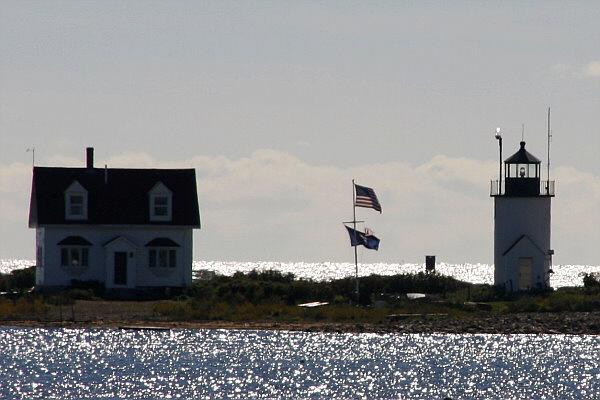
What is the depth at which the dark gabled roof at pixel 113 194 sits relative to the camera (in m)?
59.3

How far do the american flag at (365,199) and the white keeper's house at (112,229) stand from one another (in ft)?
27.3

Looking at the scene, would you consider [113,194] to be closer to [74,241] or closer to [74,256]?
[74,241]

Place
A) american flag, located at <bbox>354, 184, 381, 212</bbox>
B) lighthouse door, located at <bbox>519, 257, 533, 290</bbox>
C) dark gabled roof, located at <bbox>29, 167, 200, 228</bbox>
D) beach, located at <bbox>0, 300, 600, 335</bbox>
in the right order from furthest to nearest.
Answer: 1. lighthouse door, located at <bbox>519, 257, 533, 290</bbox>
2. dark gabled roof, located at <bbox>29, 167, 200, 228</bbox>
3. american flag, located at <bbox>354, 184, 381, 212</bbox>
4. beach, located at <bbox>0, 300, 600, 335</bbox>

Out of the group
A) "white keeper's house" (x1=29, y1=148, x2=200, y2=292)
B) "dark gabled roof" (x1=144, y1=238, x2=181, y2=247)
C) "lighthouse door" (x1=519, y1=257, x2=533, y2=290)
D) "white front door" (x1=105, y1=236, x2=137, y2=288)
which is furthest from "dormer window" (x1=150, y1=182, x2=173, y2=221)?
"lighthouse door" (x1=519, y1=257, x2=533, y2=290)

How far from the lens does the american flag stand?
54.5m

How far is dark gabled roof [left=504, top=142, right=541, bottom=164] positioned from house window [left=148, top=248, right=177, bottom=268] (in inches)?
567

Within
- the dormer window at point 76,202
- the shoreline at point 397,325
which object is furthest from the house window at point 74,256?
the shoreline at point 397,325

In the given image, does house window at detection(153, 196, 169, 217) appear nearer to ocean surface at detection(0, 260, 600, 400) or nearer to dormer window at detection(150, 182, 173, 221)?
dormer window at detection(150, 182, 173, 221)

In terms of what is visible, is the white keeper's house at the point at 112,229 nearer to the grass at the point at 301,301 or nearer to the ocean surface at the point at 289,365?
the grass at the point at 301,301

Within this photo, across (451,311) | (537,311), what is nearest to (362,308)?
(451,311)

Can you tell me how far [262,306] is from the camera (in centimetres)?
5447

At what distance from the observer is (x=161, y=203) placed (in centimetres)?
6009

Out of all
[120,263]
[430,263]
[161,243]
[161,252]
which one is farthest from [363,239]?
[430,263]

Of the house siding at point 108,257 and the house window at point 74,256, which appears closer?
the house siding at point 108,257
